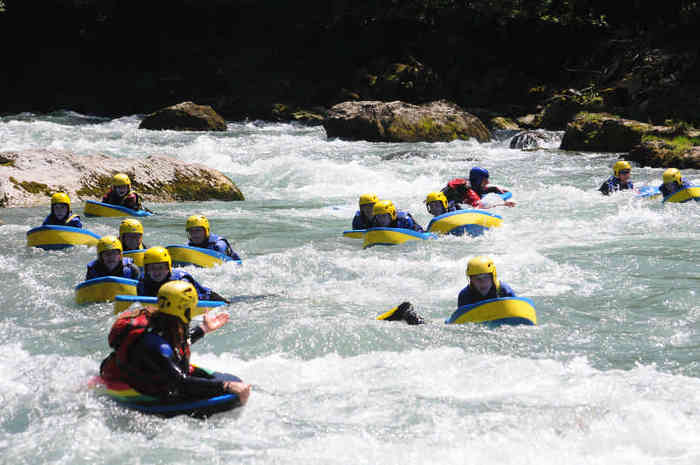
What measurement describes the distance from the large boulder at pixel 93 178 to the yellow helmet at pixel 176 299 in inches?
379

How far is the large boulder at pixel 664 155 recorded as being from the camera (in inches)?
692

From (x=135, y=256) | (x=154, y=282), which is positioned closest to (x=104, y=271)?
(x=135, y=256)

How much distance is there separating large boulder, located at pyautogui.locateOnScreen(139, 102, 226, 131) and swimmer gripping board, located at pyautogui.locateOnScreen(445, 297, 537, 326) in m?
20.3

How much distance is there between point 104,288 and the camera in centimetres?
771

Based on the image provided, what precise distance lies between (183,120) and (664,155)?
1489cm

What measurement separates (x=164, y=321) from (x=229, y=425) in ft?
2.59

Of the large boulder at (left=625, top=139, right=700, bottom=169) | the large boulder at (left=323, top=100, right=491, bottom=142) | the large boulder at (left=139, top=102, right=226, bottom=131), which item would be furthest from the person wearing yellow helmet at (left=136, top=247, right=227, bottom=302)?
the large boulder at (left=139, top=102, right=226, bottom=131)

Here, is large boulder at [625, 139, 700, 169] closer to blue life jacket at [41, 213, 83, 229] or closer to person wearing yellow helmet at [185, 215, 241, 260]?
person wearing yellow helmet at [185, 215, 241, 260]

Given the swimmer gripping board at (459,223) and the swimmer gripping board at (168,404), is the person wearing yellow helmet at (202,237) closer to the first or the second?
the swimmer gripping board at (459,223)

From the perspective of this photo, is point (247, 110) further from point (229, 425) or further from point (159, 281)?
point (229, 425)

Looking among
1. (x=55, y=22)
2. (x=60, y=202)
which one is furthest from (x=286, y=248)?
(x=55, y=22)

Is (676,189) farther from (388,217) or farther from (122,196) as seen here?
(122,196)

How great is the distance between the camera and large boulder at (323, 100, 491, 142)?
22.9m

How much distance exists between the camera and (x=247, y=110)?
101ft
